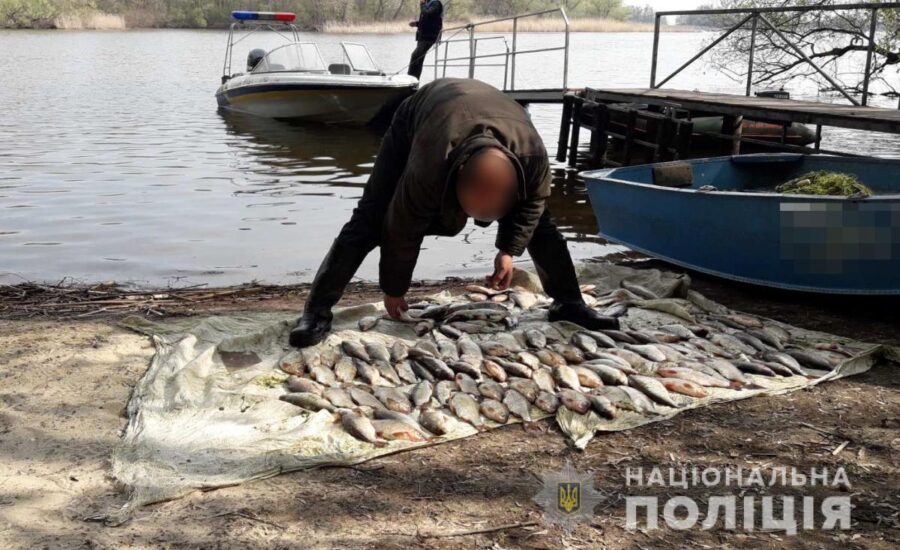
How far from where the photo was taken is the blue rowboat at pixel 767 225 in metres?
6.05

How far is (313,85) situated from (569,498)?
645 inches

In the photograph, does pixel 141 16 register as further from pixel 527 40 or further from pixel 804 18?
pixel 804 18

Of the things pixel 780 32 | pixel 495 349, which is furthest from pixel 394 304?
pixel 780 32

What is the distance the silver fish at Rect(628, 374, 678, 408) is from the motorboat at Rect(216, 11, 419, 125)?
14721mm

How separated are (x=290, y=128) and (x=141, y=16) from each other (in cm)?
4790

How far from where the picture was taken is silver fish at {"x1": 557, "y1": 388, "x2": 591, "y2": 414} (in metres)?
4.42

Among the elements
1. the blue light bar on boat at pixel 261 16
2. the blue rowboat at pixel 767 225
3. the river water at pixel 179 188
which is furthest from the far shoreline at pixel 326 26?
the blue rowboat at pixel 767 225

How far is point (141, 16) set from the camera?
6100 cm

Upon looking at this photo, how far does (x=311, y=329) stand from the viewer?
17.1 ft

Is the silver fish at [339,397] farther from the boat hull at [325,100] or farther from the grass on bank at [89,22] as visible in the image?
the grass on bank at [89,22]

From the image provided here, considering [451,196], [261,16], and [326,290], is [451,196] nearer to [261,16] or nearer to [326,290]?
[326,290]

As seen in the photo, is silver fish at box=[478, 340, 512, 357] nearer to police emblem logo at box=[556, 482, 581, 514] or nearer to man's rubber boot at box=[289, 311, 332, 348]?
man's rubber boot at box=[289, 311, 332, 348]

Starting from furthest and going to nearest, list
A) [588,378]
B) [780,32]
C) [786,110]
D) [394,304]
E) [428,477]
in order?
[780,32], [786,110], [394,304], [588,378], [428,477]

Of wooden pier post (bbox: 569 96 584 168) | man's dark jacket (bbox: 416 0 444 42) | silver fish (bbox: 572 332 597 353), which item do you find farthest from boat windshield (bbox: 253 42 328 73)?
silver fish (bbox: 572 332 597 353)
